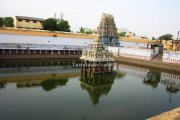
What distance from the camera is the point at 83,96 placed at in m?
21.2

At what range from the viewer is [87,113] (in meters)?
16.6

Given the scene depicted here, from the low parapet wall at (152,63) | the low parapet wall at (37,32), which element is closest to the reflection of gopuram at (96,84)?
the low parapet wall at (152,63)

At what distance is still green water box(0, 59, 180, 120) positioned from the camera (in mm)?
16188

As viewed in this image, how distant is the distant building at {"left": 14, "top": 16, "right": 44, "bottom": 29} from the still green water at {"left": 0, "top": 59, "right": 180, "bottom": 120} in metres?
38.2

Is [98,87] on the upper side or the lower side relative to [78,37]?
lower

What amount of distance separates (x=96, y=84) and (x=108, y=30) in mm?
39100

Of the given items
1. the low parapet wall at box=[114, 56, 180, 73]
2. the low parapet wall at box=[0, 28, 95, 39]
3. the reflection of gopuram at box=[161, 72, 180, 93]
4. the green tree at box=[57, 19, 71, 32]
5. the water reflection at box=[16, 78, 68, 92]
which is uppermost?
the green tree at box=[57, 19, 71, 32]

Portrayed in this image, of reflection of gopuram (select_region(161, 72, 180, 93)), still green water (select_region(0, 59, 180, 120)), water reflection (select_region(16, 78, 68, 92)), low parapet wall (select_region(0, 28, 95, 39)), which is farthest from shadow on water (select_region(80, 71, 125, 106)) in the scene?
low parapet wall (select_region(0, 28, 95, 39))

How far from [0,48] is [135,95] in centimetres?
3208

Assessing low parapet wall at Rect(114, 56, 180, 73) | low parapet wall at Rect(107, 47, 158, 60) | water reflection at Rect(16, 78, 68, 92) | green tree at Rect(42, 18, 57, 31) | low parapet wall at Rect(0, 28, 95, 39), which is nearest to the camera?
water reflection at Rect(16, 78, 68, 92)

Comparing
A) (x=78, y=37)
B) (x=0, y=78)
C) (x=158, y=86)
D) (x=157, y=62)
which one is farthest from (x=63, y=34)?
(x=158, y=86)

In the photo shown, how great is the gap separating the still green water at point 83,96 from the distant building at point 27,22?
38.2 metres

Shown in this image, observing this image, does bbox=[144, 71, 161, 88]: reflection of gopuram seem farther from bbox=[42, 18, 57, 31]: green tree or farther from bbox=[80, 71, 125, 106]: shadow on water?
bbox=[42, 18, 57, 31]: green tree

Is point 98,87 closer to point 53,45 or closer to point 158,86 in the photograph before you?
point 158,86
